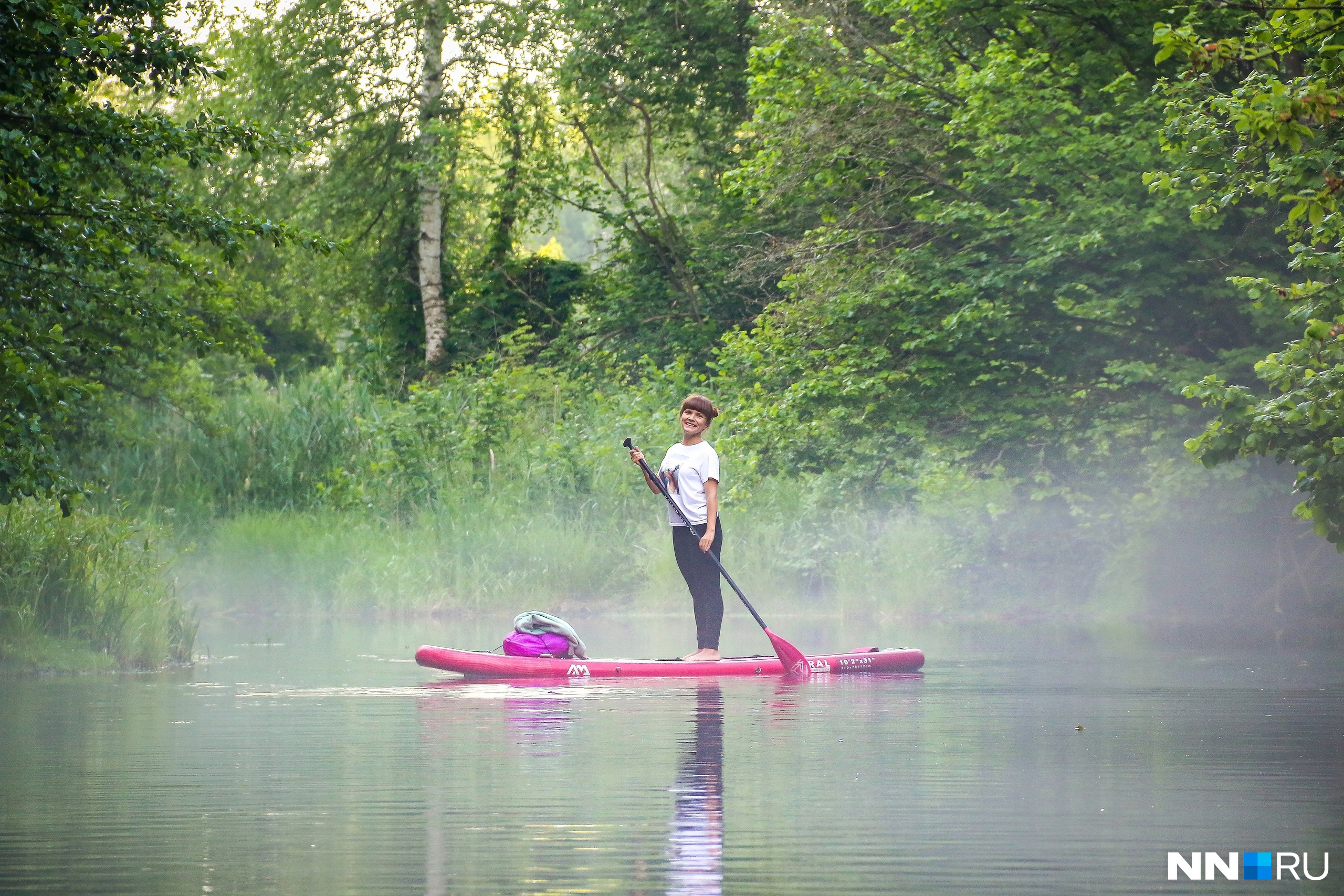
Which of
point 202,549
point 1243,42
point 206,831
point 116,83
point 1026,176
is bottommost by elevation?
point 206,831

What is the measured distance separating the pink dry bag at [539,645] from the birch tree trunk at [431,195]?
65.2ft

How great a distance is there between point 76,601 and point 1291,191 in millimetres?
10002

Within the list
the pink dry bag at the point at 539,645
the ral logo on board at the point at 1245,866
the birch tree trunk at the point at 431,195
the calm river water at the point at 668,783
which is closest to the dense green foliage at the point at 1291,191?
the calm river water at the point at 668,783

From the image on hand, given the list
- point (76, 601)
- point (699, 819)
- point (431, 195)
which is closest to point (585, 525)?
point (76, 601)

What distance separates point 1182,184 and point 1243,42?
22.9 ft

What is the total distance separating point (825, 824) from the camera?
240 inches

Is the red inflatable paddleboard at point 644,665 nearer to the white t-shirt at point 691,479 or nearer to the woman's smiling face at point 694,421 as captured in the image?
the white t-shirt at point 691,479

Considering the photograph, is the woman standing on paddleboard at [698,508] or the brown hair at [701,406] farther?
the brown hair at [701,406]

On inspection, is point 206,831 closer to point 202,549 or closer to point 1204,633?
point 1204,633

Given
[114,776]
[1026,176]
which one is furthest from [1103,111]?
[114,776]

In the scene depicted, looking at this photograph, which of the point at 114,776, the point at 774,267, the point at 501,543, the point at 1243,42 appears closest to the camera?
the point at 114,776

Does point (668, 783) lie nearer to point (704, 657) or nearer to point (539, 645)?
point (704, 657)

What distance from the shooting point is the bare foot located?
12.3 meters

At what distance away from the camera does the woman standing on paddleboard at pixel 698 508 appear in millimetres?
13000
